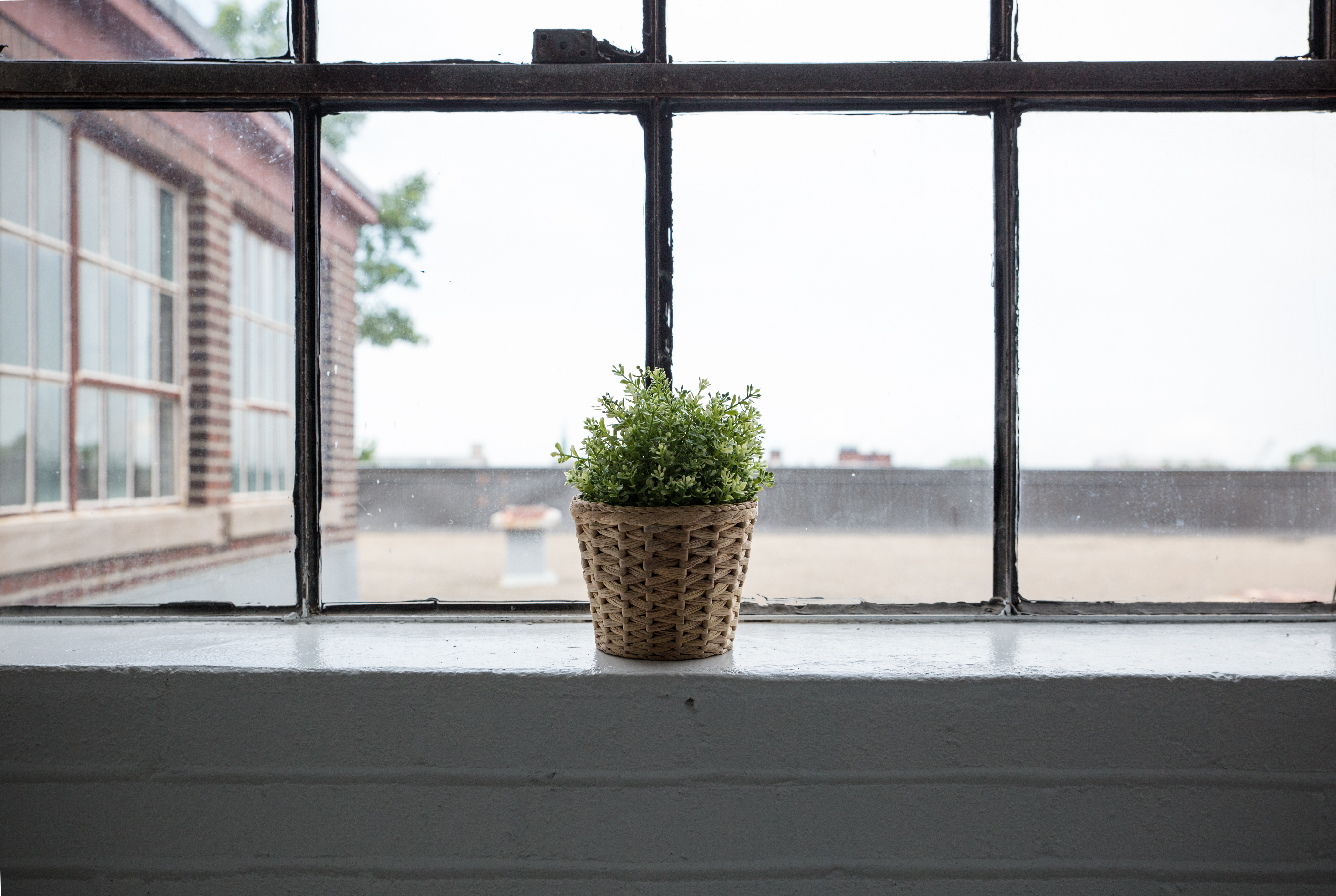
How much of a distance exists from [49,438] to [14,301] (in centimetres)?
25

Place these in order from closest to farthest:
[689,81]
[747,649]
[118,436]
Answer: [747,649] → [689,81] → [118,436]

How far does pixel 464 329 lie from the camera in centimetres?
135

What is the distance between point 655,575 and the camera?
3.32ft

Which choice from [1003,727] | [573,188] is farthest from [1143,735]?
[573,188]

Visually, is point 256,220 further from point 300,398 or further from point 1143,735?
point 1143,735

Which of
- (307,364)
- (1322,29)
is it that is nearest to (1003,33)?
(1322,29)

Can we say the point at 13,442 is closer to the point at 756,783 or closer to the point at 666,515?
the point at 666,515

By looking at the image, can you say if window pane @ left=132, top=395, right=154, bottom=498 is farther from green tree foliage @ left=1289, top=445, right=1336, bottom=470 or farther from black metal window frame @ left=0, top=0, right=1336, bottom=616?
green tree foliage @ left=1289, top=445, right=1336, bottom=470

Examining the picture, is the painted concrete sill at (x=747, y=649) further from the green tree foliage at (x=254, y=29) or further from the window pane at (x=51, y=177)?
the green tree foliage at (x=254, y=29)

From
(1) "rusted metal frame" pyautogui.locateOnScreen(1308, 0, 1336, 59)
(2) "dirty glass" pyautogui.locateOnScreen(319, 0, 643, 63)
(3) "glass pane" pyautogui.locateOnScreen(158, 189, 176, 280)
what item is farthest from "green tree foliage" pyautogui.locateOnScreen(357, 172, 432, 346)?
(1) "rusted metal frame" pyautogui.locateOnScreen(1308, 0, 1336, 59)

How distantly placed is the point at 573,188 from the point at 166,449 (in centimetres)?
91

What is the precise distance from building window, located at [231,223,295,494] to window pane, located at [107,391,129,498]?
19 centimetres

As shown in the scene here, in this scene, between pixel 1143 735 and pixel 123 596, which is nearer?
pixel 1143 735

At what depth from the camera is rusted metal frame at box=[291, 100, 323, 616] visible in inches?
51.8
